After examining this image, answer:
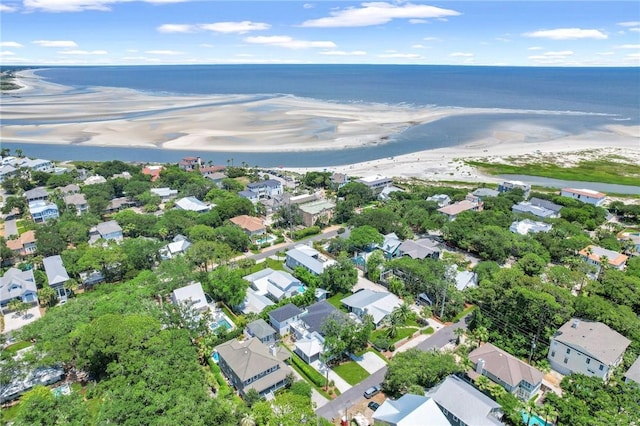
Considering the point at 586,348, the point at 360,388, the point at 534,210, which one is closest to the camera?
the point at 360,388

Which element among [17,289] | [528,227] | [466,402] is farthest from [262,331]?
[528,227]

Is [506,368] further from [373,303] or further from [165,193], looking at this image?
[165,193]

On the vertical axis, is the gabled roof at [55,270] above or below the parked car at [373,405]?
above

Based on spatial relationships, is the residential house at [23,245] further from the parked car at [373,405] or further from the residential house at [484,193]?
the residential house at [484,193]

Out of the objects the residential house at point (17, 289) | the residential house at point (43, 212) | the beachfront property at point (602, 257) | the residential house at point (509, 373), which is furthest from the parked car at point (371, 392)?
the residential house at point (43, 212)

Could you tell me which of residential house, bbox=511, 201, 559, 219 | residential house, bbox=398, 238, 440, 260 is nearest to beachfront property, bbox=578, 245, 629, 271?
residential house, bbox=511, 201, 559, 219
